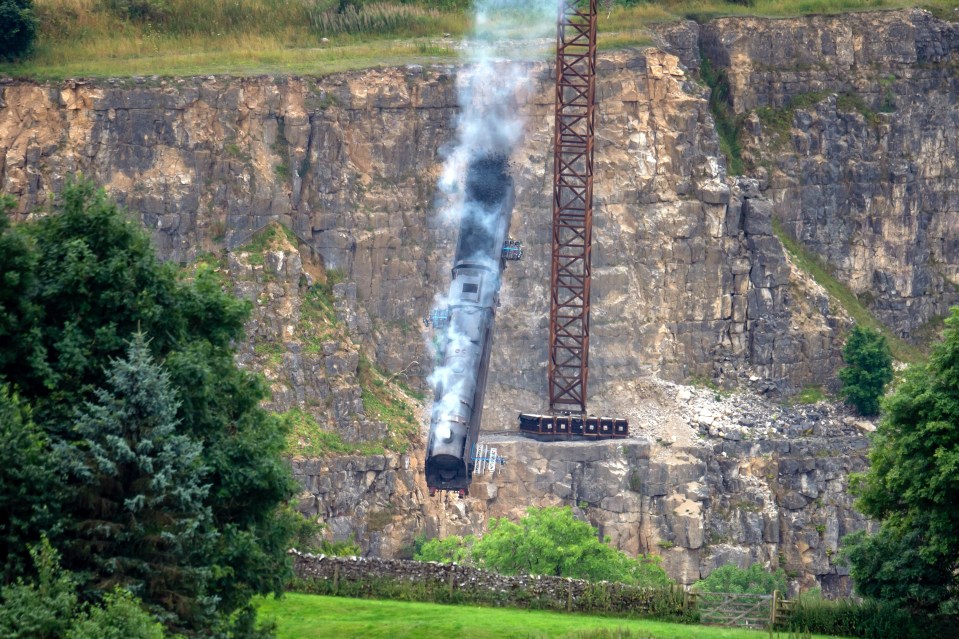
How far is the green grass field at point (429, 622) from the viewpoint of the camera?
51.2 metres

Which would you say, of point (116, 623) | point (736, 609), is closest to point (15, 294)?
point (116, 623)

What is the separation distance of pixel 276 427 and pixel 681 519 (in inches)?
1934

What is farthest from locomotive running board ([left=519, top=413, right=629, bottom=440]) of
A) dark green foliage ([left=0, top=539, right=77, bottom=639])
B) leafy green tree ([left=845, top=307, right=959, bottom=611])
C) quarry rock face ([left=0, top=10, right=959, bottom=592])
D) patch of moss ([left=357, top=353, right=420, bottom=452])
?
dark green foliage ([left=0, top=539, right=77, bottom=639])

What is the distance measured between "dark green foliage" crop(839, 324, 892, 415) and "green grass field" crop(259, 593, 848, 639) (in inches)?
1800

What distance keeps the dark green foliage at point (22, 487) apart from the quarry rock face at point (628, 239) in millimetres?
45224

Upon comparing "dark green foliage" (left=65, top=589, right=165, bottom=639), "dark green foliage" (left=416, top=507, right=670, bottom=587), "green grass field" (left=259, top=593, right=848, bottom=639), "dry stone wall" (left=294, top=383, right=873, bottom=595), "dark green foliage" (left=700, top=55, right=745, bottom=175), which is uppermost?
Result: "dark green foliage" (left=700, top=55, right=745, bottom=175)

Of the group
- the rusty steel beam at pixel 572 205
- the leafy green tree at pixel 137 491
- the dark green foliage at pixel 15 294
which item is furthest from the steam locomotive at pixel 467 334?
the dark green foliage at pixel 15 294

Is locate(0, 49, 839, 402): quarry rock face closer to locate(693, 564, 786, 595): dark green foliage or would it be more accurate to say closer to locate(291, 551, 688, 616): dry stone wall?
locate(693, 564, 786, 595): dark green foliage

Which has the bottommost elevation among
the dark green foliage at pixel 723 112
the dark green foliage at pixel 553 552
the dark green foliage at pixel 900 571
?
the dark green foliage at pixel 900 571

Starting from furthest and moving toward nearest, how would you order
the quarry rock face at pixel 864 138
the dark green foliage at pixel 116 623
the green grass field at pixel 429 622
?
the quarry rock face at pixel 864 138 → the green grass field at pixel 429 622 → the dark green foliage at pixel 116 623

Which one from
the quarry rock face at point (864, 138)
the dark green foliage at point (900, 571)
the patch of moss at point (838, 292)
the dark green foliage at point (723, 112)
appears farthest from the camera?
the quarry rock face at point (864, 138)

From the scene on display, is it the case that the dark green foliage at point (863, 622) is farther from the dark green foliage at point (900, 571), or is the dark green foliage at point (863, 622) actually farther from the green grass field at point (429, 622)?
the green grass field at point (429, 622)

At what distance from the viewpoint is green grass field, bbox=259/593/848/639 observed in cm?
5119

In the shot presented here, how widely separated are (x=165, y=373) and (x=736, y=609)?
19.8m
